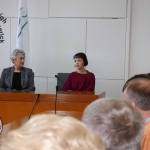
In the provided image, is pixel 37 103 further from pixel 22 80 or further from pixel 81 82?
pixel 81 82

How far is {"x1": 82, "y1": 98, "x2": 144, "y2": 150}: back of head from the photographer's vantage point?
103cm

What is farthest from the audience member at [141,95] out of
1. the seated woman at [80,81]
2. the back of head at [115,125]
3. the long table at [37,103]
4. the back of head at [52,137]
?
the seated woman at [80,81]

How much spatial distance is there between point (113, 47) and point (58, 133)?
536cm

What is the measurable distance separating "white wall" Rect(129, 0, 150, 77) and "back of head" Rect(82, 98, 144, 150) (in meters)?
4.93

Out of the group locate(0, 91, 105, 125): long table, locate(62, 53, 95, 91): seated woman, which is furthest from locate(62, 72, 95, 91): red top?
locate(0, 91, 105, 125): long table

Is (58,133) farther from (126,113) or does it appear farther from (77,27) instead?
(77,27)

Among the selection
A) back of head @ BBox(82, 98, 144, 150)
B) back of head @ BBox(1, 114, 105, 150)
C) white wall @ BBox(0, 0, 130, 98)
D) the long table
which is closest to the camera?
back of head @ BBox(1, 114, 105, 150)

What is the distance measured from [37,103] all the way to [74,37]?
9.76ft

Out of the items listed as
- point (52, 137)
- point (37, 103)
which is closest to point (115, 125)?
point (52, 137)

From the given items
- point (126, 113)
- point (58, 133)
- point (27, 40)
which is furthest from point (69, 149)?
point (27, 40)

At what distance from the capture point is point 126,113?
1068 millimetres

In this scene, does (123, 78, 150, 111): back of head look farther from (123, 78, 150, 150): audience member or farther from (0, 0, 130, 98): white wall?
(0, 0, 130, 98): white wall

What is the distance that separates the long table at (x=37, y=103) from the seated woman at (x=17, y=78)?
1.16 metres

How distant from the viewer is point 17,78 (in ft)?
15.1
